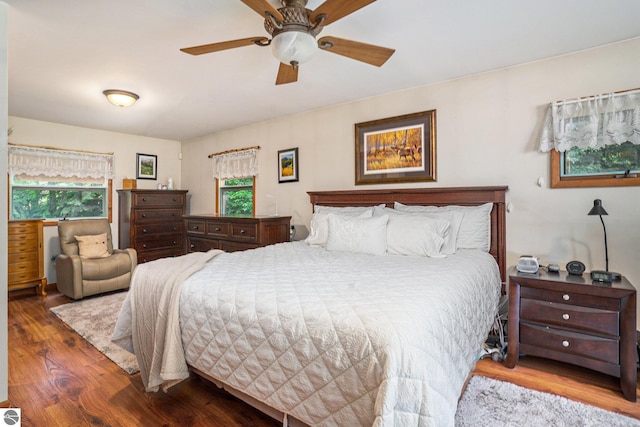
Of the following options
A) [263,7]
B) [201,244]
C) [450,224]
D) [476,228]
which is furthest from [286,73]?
[201,244]

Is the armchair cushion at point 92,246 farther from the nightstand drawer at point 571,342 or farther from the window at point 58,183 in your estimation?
the nightstand drawer at point 571,342

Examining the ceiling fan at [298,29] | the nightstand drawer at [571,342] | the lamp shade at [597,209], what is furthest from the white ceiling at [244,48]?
the nightstand drawer at [571,342]

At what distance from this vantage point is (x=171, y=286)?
5.93 feet

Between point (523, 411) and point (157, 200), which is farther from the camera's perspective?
point (157, 200)

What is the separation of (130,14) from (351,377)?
2.39 m

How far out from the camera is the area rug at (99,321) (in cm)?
247

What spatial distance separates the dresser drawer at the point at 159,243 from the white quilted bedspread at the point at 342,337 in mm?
3560

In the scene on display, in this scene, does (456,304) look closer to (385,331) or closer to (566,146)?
(385,331)

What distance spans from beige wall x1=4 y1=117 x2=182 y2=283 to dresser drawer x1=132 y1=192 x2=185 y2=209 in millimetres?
562

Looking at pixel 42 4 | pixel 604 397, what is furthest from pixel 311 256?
pixel 42 4

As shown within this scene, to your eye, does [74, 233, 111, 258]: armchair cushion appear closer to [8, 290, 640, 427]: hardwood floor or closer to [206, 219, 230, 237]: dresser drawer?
[206, 219, 230, 237]: dresser drawer

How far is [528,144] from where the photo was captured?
272 cm

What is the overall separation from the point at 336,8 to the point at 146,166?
16.4 ft

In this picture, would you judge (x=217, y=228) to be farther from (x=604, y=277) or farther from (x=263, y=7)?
(x=604, y=277)
